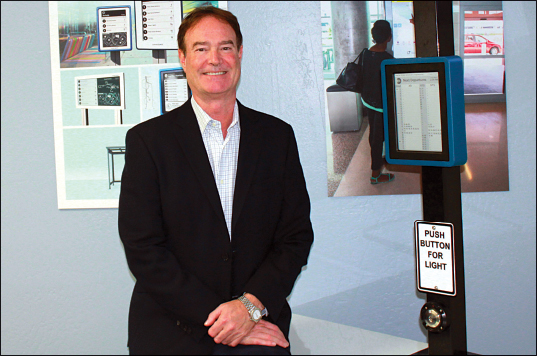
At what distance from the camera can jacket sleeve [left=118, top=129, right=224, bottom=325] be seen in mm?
1434

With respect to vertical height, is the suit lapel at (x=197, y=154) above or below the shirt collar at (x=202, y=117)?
below

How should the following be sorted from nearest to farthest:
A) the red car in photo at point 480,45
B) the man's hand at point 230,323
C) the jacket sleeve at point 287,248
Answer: the man's hand at point 230,323, the jacket sleeve at point 287,248, the red car in photo at point 480,45

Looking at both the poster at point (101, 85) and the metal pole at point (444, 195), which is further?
the poster at point (101, 85)

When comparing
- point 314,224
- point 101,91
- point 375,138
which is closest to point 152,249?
point 314,224

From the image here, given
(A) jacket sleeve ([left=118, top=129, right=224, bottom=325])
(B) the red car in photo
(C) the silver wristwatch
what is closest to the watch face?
(C) the silver wristwatch

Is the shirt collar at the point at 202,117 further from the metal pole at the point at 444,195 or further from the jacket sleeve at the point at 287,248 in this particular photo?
the metal pole at the point at 444,195

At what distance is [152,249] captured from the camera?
56.7 inches

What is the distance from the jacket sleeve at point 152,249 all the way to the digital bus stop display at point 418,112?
2.54 ft

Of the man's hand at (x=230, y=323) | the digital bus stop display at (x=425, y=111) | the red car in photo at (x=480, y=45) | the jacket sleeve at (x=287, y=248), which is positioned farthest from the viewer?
the red car in photo at (x=480, y=45)

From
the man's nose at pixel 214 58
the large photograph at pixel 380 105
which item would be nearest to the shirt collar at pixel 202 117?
the man's nose at pixel 214 58

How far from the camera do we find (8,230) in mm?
2283

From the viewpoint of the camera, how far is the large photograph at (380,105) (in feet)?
7.00

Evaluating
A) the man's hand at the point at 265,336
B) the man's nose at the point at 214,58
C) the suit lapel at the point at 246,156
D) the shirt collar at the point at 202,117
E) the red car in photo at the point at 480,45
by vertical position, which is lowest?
the man's hand at the point at 265,336

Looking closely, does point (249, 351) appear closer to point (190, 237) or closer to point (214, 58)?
point (190, 237)
